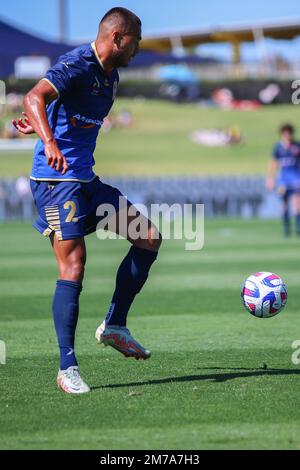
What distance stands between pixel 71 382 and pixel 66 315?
0.45m

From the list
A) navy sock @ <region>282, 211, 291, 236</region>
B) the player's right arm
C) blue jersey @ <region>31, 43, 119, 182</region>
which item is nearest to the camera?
the player's right arm

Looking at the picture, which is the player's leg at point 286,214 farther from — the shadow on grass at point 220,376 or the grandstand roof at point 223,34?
the grandstand roof at point 223,34

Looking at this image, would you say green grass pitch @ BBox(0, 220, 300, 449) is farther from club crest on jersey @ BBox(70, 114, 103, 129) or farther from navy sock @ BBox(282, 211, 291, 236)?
navy sock @ BBox(282, 211, 291, 236)

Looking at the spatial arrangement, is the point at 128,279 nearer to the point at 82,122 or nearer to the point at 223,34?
the point at 82,122

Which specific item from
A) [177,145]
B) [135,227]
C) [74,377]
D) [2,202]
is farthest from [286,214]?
[177,145]

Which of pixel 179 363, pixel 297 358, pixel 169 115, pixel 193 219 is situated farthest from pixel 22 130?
pixel 169 115

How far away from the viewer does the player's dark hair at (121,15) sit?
→ 20.2 feet

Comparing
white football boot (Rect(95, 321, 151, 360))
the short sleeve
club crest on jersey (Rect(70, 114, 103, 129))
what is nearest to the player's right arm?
the short sleeve

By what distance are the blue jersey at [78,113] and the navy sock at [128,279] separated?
0.72 metres

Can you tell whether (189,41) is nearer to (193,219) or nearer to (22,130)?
(193,219)

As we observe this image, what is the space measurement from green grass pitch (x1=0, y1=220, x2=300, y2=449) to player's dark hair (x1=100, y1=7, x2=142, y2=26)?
7.75 ft

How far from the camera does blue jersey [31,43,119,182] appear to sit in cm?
611

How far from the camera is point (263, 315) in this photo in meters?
7.21

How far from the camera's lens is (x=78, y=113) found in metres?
6.22
